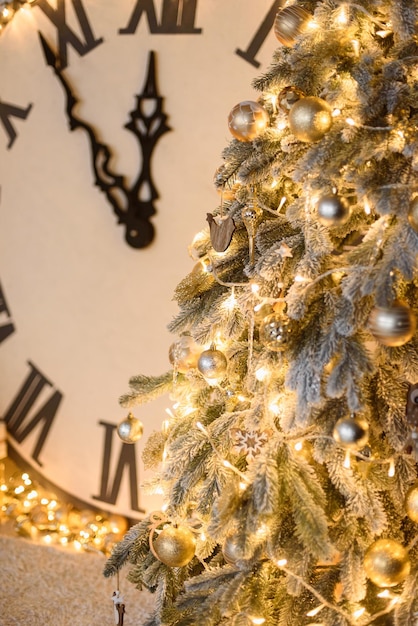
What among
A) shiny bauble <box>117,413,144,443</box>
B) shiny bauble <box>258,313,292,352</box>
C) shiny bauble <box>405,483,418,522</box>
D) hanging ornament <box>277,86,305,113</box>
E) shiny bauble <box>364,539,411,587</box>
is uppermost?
hanging ornament <box>277,86,305,113</box>

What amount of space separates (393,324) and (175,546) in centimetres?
54

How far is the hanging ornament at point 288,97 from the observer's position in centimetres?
99

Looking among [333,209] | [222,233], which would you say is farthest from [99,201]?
[333,209]

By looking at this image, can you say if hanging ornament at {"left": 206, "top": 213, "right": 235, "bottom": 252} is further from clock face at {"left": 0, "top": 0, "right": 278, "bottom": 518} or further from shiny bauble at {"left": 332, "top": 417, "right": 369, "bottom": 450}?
clock face at {"left": 0, "top": 0, "right": 278, "bottom": 518}

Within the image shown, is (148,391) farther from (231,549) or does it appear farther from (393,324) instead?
(393,324)

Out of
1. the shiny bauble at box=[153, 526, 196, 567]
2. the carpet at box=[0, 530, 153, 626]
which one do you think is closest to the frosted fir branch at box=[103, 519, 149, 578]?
the shiny bauble at box=[153, 526, 196, 567]

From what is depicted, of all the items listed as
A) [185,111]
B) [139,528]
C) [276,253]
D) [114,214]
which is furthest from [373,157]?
[114,214]

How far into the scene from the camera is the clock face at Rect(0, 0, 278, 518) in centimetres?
170

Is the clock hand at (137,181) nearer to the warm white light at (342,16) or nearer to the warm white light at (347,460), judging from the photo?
the warm white light at (342,16)

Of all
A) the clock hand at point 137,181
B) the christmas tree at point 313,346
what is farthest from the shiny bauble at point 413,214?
the clock hand at point 137,181

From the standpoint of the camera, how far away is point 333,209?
90 cm

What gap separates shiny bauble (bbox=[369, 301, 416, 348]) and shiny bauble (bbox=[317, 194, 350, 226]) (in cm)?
14

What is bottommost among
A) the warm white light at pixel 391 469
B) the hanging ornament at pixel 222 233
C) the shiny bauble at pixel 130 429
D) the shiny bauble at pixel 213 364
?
the shiny bauble at pixel 130 429

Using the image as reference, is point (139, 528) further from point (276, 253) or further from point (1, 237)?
point (1, 237)
